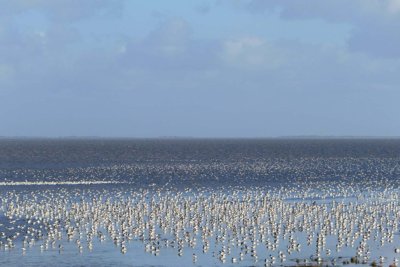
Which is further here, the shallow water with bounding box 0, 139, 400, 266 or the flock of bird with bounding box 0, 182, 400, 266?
the flock of bird with bounding box 0, 182, 400, 266

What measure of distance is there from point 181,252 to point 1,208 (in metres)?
29.5

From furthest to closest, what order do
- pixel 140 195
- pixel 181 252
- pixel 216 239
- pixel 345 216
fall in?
pixel 140 195 → pixel 345 216 → pixel 216 239 → pixel 181 252

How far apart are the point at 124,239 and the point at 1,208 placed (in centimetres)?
2355

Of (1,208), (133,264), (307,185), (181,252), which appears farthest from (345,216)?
(307,185)

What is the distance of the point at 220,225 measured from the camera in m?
57.2

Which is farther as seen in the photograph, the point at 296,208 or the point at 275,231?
the point at 296,208

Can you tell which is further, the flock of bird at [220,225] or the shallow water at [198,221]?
the flock of bird at [220,225]

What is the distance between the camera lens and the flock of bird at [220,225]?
1849 inches

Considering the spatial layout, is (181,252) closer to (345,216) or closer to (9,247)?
(9,247)

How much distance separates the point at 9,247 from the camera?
48906mm

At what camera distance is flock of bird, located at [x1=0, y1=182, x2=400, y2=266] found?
1849 inches

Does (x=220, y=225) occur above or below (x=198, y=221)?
below

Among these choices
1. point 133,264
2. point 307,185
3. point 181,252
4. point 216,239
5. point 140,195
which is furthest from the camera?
point 307,185

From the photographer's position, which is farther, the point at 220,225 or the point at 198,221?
the point at 198,221
